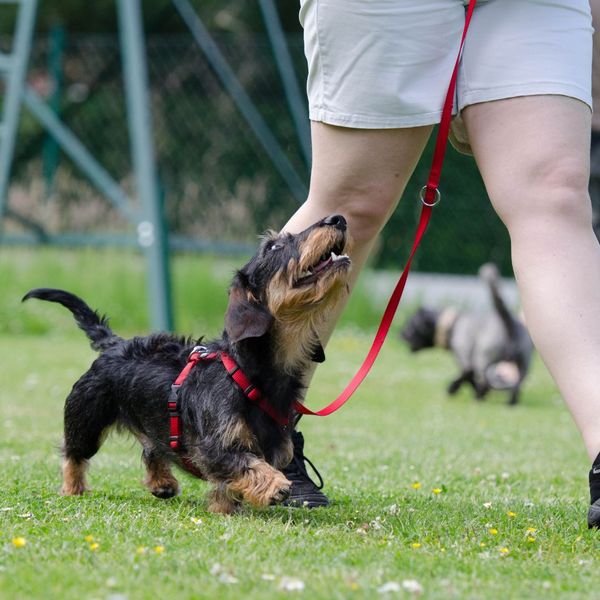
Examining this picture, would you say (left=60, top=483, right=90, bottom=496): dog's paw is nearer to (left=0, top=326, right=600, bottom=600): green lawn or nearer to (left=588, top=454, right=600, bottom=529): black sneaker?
(left=0, top=326, right=600, bottom=600): green lawn

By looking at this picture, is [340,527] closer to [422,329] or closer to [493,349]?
[493,349]

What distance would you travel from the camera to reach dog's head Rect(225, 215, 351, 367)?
12.6 ft

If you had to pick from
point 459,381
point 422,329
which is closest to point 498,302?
point 459,381

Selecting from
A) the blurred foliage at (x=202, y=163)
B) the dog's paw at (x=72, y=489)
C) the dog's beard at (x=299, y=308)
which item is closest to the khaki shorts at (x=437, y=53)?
the dog's beard at (x=299, y=308)

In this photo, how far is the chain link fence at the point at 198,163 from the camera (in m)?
14.2

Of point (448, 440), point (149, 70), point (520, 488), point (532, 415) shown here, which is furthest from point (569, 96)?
point (149, 70)

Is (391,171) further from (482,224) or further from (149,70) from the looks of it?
(149,70)

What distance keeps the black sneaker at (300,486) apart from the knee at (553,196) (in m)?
1.20

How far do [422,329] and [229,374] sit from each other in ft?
21.3

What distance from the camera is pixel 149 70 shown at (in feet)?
49.8

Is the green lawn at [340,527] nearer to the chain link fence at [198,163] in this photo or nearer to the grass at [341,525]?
the grass at [341,525]

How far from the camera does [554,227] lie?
3633mm

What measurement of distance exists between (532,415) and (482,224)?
239 inches

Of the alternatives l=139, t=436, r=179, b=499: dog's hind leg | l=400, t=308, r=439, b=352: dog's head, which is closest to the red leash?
l=139, t=436, r=179, b=499: dog's hind leg
